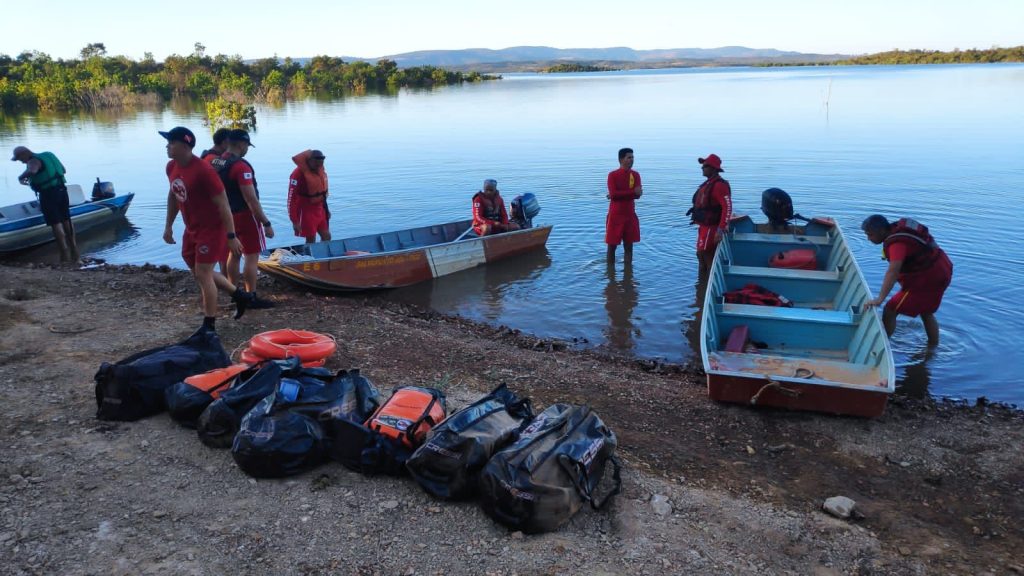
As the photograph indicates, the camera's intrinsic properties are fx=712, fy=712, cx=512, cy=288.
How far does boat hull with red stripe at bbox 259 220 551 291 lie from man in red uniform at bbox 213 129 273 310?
133cm

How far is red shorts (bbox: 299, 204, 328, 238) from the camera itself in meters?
9.74

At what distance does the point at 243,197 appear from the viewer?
7.29 m

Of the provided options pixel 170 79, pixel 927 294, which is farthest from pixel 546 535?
pixel 170 79

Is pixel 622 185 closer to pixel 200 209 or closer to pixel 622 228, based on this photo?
pixel 622 228

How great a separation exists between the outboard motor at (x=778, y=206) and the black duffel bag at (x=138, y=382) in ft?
26.6

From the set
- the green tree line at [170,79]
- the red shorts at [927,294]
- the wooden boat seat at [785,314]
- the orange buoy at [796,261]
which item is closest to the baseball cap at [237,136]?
the wooden boat seat at [785,314]

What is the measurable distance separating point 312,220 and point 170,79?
57242 mm

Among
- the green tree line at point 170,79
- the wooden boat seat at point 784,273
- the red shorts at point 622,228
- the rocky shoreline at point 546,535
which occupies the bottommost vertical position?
the rocky shoreline at point 546,535

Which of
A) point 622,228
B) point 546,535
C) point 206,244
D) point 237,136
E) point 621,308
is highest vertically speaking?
point 237,136

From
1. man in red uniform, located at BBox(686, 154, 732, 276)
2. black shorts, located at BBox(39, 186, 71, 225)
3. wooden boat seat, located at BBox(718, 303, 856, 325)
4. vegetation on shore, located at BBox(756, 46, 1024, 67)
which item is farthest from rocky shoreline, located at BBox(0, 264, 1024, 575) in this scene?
vegetation on shore, located at BBox(756, 46, 1024, 67)

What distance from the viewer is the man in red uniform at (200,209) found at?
19.8ft

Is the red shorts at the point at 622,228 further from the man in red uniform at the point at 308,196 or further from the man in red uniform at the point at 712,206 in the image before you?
the man in red uniform at the point at 308,196

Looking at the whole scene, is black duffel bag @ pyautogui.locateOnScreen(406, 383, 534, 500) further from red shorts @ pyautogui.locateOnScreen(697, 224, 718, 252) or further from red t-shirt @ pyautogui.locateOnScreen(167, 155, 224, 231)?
red shorts @ pyautogui.locateOnScreen(697, 224, 718, 252)

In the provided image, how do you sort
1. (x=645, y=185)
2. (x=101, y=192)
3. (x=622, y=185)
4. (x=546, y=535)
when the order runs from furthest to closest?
(x=645, y=185) → (x=101, y=192) → (x=622, y=185) → (x=546, y=535)
